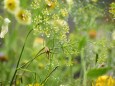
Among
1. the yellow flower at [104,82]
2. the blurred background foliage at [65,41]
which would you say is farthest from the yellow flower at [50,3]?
the yellow flower at [104,82]

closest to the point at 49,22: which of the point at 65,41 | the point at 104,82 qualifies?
the point at 65,41

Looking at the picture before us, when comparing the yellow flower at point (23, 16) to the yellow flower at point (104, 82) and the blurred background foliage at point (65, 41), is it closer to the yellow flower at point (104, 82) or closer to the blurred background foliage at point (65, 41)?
the blurred background foliage at point (65, 41)

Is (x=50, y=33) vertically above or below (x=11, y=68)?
above

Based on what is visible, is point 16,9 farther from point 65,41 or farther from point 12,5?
point 65,41

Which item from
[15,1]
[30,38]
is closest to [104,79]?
[15,1]

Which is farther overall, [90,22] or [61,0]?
[90,22]

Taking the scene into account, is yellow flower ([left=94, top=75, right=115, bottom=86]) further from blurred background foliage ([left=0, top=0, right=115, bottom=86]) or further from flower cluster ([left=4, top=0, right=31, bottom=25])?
flower cluster ([left=4, top=0, right=31, bottom=25])

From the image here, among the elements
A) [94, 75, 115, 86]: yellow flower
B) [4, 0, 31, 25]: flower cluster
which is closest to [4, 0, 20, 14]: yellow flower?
[4, 0, 31, 25]: flower cluster

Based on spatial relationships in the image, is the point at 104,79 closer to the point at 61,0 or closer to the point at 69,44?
the point at 69,44
